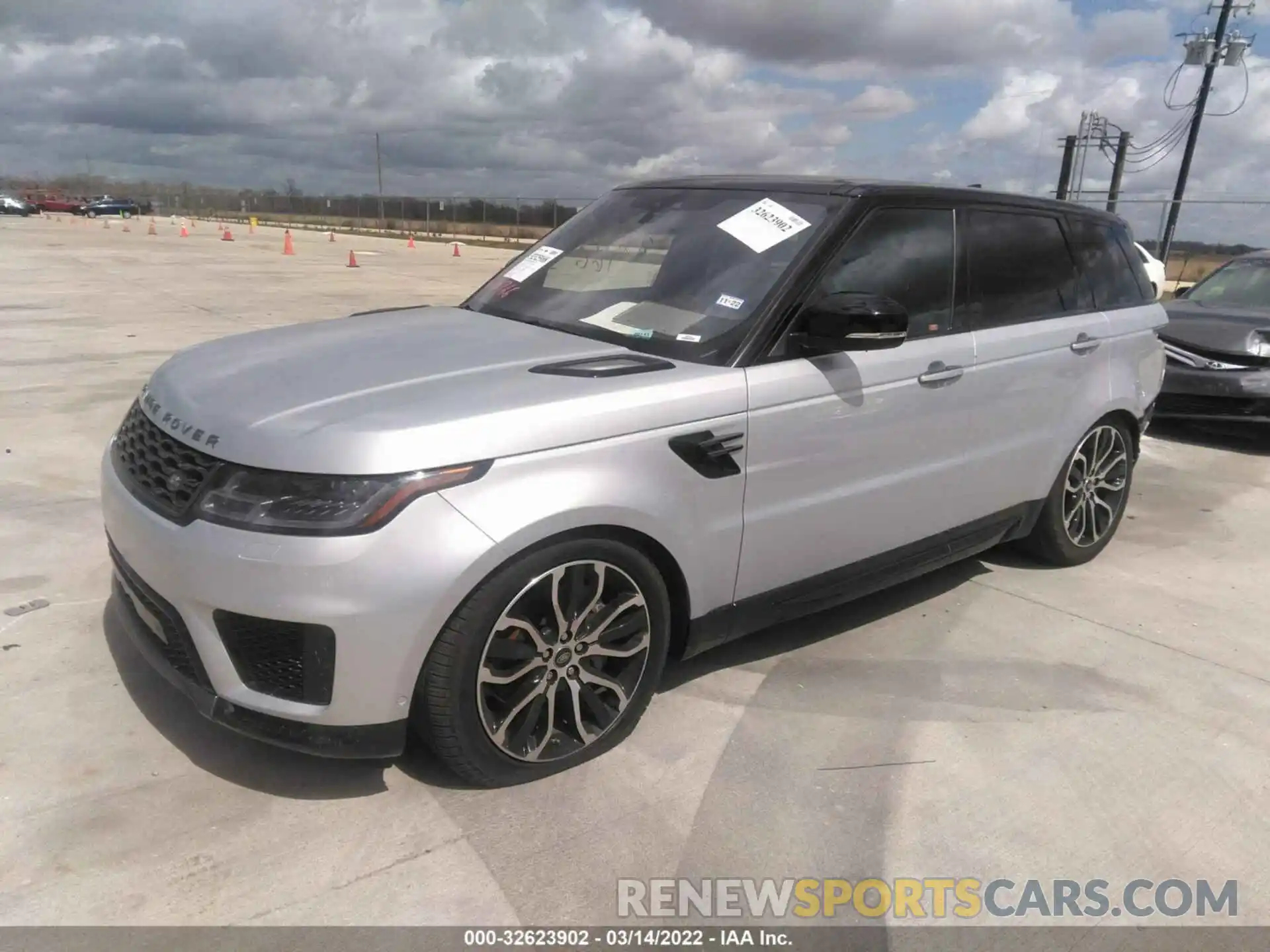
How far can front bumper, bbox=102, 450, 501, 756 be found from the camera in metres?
2.34

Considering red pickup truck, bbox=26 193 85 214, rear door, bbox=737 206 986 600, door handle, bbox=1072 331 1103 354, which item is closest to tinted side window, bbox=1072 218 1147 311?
door handle, bbox=1072 331 1103 354

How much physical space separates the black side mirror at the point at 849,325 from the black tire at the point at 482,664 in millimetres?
950

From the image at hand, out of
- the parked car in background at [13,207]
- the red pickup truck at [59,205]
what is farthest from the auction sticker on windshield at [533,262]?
the red pickup truck at [59,205]

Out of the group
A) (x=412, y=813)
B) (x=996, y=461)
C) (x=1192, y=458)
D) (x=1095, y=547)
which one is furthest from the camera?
(x=1192, y=458)

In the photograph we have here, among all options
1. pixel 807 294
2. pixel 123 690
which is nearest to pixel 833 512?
pixel 807 294

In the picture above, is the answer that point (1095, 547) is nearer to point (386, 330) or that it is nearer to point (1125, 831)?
point (1125, 831)

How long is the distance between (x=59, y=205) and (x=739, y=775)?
3261 inches

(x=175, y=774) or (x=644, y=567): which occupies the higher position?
(x=644, y=567)

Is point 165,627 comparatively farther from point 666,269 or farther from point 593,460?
point 666,269

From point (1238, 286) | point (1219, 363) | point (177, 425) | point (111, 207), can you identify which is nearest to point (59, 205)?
point (111, 207)

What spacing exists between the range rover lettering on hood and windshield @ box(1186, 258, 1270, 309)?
27.5ft

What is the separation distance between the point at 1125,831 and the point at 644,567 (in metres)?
1.62

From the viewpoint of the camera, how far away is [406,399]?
2.60m

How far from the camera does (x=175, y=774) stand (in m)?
2.78
